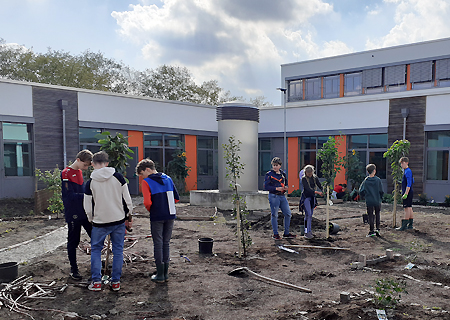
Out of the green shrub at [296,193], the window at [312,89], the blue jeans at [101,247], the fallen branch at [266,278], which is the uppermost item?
the window at [312,89]

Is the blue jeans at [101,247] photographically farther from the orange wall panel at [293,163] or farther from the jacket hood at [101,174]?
the orange wall panel at [293,163]

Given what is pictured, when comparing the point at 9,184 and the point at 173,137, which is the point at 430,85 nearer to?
the point at 173,137

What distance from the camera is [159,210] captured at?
5.21 m

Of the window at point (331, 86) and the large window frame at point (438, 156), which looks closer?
the large window frame at point (438, 156)

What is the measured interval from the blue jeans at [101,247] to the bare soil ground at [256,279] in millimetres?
238

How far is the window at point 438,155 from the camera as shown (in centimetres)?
1540

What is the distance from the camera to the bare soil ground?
13.4ft

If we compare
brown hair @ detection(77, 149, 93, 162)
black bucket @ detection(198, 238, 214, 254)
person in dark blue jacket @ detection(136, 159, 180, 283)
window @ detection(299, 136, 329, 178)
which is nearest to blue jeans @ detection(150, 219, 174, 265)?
person in dark blue jacket @ detection(136, 159, 180, 283)

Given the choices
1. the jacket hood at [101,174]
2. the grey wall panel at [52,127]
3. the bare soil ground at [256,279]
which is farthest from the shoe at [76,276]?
the grey wall panel at [52,127]

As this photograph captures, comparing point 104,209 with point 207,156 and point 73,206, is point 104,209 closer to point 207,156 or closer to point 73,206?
point 73,206

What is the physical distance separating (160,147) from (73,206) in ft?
43.3

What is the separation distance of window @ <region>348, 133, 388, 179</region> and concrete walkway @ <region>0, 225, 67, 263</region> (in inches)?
531

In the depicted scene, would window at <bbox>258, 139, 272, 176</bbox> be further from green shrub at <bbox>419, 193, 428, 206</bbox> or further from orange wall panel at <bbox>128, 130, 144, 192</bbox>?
green shrub at <bbox>419, 193, 428, 206</bbox>

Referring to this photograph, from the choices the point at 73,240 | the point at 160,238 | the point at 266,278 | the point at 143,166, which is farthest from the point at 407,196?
the point at 73,240
